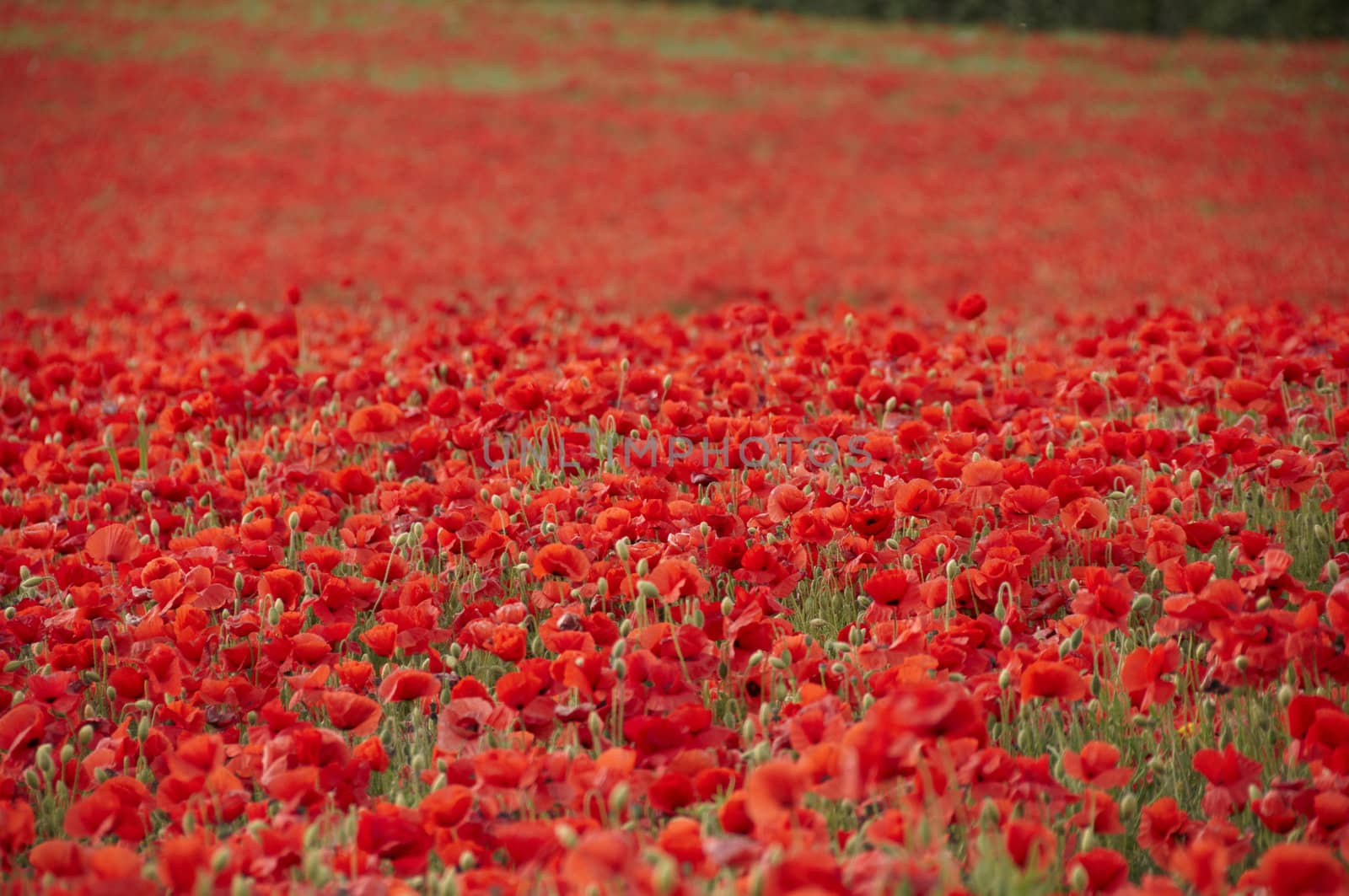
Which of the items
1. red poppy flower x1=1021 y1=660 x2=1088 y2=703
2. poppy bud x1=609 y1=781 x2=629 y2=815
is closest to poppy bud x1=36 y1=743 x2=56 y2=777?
poppy bud x1=609 y1=781 x2=629 y2=815

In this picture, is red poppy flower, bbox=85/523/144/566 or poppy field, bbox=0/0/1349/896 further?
red poppy flower, bbox=85/523/144/566

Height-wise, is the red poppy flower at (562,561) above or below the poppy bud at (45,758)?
above

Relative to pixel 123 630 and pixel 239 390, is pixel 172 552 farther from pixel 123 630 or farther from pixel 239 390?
pixel 239 390

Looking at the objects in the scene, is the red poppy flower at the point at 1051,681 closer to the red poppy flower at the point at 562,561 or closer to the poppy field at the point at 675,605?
the poppy field at the point at 675,605

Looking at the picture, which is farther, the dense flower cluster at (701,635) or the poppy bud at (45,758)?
the poppy bud at (45,758)

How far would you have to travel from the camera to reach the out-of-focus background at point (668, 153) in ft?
34.2

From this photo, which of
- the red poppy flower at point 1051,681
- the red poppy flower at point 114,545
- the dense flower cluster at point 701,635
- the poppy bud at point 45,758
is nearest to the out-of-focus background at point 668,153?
the dense flower cluster at point 701,635

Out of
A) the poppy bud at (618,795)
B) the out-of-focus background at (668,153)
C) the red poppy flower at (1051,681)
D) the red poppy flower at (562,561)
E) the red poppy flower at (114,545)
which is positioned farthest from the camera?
the out-of-focus background at (668,153)

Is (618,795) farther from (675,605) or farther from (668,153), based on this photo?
(668,153)

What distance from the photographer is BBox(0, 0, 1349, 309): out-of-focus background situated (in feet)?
34.2

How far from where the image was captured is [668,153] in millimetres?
15805

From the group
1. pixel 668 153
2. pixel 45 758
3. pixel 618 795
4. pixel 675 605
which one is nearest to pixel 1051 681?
pixel 618 795

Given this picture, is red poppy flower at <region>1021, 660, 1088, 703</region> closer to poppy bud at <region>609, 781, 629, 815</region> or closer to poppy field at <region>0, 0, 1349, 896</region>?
poppy field at <region>0, 0, 1349, 896</region>

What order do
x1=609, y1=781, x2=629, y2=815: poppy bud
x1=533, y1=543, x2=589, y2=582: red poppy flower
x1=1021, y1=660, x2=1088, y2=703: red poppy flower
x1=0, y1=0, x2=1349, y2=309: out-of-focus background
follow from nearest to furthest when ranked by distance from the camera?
x1=609, y1=781, x2=629, y2=815: poppy bud
x1=1021, y1=660, x2=1088, y2=703: red poppy flower
x1=533, y1=543, x2=589, y2=582: red poppy flower
x1=0, y1=0, x2=1349, y2=309: out-of-focus background
